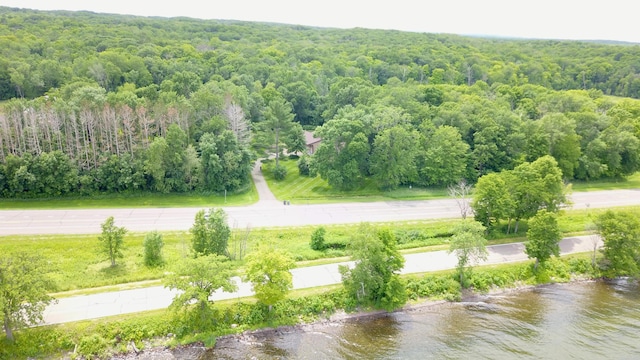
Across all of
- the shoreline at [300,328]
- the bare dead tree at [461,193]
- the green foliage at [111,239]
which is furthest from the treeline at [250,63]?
the shoreline at [300,328]

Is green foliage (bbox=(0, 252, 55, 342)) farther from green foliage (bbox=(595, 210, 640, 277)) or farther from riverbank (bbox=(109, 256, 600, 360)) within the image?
green foliage (bbox=(595, 210, 640, 277))

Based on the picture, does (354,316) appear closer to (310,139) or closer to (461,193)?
(461,193)

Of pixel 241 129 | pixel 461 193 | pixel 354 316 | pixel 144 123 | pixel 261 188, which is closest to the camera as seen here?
pixel 354 316

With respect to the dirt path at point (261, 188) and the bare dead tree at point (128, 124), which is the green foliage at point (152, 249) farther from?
the bare dead tree at point (128, 124)

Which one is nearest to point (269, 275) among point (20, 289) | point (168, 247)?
point (168, 247)

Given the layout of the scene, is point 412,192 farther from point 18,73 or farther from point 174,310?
point 18,73

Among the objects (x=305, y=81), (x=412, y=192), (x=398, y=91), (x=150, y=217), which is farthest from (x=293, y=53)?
(x=150, y=217)
